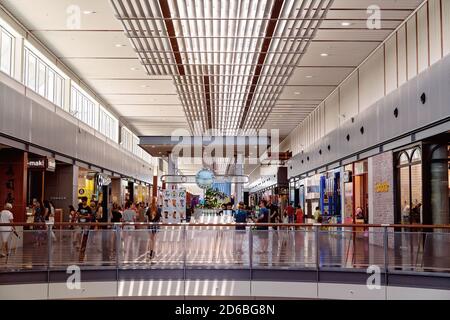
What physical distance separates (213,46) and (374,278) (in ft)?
21.0

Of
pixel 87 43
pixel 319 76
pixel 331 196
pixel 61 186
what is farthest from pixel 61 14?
pixel 331 196

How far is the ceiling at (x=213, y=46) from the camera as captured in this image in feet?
37.7

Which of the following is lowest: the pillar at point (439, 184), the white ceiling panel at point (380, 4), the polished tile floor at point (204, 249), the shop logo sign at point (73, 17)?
the polished tile floor at point (204, 249)

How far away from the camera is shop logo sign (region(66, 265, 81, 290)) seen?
1166 cm

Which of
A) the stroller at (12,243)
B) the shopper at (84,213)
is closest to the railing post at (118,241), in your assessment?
the stroller at (12,243)

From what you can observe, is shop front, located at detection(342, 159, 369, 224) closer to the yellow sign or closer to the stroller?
the yellow sign

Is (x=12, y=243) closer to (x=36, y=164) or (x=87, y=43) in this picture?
(x=36, y=164)

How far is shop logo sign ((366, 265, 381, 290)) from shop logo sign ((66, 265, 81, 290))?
5.83m

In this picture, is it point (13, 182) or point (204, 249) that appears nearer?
point (204, 249)

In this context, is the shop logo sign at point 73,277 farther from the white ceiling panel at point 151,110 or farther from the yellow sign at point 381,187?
the white ceiling panel at point 151,110

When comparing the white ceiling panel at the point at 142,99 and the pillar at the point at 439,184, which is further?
the white ceiling panel at the point at 142,99

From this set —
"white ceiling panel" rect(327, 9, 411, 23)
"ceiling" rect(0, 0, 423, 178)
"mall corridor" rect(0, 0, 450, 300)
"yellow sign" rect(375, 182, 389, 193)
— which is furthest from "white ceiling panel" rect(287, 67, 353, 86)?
"white ceiling panel" rect(327, 9, 411, 23)

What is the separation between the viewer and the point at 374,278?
439 inches

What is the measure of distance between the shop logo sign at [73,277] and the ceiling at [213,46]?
500 cm
